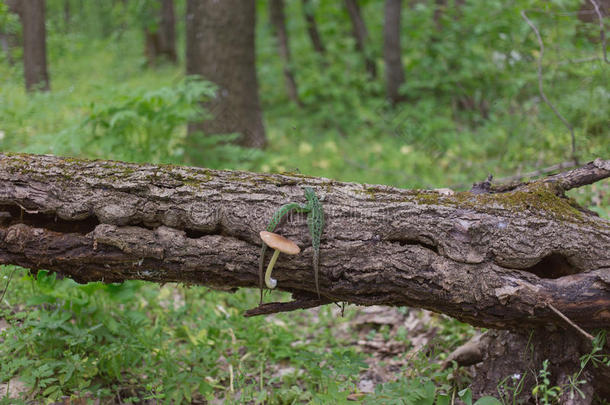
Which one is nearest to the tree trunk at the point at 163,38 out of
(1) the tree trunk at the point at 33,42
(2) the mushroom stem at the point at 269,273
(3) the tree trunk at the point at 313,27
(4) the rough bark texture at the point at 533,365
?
(3) the tree trunk at the point at 313,27

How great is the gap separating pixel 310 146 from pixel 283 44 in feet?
14.3

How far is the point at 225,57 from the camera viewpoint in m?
6.87

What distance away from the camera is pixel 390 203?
247 cm

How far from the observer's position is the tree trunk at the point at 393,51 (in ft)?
30.3

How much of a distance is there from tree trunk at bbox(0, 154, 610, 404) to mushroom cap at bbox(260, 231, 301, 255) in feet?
0.53

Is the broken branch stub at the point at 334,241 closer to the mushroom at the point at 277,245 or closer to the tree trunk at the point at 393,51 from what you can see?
the mushroom at the point at 277,245

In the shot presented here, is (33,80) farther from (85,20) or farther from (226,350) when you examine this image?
(85,20)

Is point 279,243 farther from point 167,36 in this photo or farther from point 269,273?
point 167,36

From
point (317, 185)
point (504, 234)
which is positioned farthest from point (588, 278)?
point (317, 185)

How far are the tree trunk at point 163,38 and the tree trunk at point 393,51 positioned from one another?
8.63 meters

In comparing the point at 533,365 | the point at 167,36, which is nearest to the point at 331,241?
the point at 533,365

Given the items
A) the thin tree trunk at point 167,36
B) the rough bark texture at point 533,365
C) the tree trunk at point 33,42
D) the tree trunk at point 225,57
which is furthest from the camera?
the thin tree trunk at point 167,36

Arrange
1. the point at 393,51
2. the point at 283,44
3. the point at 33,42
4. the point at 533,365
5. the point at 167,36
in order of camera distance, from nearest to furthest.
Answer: the point at 533,365
the point at 33,42
the point at 393,51
the point at 283,44
the point at 167,36

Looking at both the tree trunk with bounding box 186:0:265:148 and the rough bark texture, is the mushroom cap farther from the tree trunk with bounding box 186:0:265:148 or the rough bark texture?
the tree trunk with bounding box 186:0:265:148
